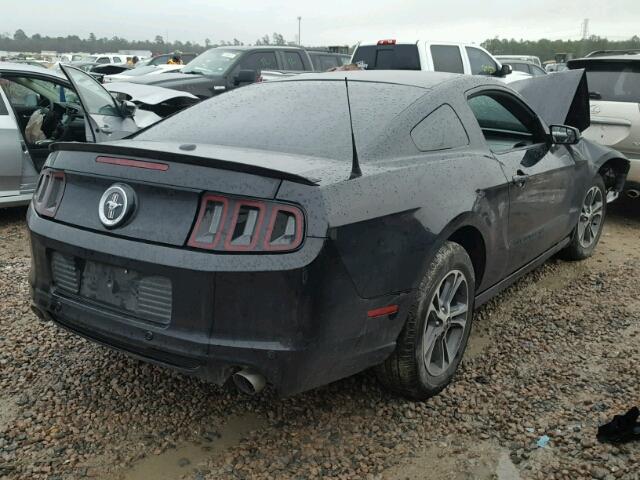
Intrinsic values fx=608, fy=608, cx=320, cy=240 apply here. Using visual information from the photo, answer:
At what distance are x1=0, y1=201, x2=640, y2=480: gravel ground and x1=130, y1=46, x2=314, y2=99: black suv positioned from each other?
696 centimetres

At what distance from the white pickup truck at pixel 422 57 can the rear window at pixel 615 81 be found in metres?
3.18

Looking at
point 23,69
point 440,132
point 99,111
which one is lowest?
point 99,111

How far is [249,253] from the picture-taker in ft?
7.28

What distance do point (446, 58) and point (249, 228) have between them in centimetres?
884

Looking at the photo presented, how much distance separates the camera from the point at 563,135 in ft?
13.6

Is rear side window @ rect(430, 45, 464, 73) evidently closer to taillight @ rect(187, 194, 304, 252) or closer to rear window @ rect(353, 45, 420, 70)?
rear window @ rect(353, 45, 420, 70)

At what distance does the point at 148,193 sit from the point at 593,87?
5881 mm

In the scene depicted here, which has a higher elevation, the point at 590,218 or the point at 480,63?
the point at 480,63

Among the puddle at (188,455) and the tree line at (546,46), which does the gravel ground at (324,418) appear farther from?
the tree line at (546,46)

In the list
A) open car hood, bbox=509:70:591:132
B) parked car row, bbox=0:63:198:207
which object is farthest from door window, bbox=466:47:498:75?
parked car row, bbox=0:63:198:207

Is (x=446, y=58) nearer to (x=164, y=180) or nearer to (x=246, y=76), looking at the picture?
(x=246, y=76)

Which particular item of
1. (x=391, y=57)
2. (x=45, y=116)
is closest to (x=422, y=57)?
(x=391, y=57)

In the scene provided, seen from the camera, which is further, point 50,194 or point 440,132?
point 440,132

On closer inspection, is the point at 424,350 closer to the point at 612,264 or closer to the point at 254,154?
the point at 254,154
